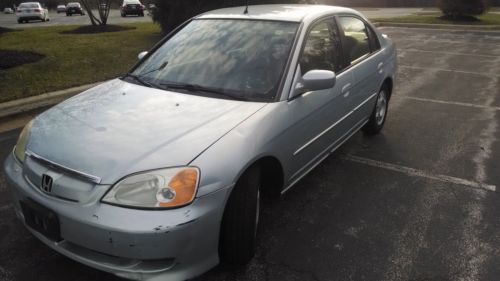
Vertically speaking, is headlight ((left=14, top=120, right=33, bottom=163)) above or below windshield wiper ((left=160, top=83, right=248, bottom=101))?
below

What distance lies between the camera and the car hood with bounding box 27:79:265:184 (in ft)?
8.08

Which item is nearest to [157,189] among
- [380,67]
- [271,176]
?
[271,176]

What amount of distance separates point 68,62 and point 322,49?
619 cm

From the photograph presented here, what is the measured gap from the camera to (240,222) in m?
2.63

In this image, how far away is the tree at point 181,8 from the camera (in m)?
11.4

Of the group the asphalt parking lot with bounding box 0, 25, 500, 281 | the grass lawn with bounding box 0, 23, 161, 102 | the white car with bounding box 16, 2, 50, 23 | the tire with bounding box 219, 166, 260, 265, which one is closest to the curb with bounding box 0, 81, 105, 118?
the grass lawn with bounding box 0, 23, 161, 102

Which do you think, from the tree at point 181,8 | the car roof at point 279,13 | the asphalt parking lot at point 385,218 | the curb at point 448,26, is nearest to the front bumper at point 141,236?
the asphalt parking lot at point 385,218

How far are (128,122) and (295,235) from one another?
1439 mm

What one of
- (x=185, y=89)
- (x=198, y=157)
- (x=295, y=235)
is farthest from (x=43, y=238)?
(x=295, y=235)

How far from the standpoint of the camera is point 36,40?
1171 cm

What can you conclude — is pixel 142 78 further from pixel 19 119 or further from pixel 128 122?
pixel 19 119

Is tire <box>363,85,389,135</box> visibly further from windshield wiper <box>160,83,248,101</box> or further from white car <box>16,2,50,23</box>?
white car <box>16,2,50,23</box>

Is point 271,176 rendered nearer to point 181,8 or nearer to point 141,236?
point 141,236

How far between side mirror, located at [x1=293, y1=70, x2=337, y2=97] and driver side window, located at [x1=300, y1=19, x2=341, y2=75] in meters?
A: 0.17
